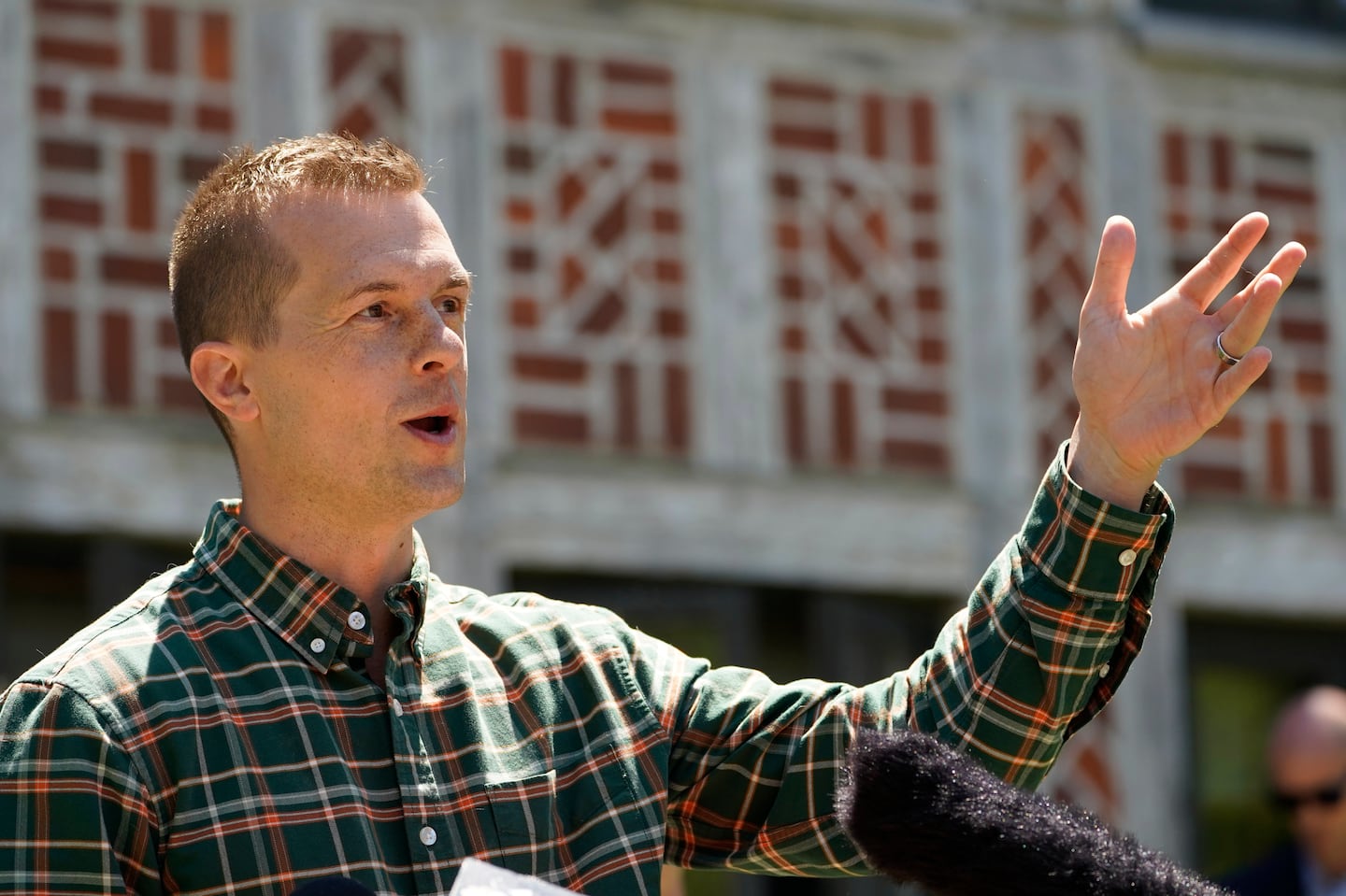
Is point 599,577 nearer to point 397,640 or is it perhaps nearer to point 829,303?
point 829,303

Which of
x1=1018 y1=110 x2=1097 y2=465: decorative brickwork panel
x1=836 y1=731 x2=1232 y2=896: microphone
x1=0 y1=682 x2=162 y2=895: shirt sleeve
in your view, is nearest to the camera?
x1=836 y1=731 x2=1232 y2=896: microphone

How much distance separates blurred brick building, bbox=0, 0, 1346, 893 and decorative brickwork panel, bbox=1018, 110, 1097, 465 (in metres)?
0.01

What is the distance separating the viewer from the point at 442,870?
3049 millimetres

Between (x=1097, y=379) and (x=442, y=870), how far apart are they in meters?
0.94

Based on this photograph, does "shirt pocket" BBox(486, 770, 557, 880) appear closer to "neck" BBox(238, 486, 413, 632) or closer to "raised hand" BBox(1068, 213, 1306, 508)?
"neck" BBox(238, 486, 413, 632)

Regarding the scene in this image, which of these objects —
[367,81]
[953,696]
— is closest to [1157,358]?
[953,696]

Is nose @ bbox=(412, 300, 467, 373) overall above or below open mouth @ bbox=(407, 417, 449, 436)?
above

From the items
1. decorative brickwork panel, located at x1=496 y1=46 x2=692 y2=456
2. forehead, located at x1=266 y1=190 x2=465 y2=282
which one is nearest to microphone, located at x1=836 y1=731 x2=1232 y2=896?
forehead, located at x1=266 y1=190 x2=465 y2=282

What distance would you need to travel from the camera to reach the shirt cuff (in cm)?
308

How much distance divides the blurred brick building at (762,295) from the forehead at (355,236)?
15.9ft

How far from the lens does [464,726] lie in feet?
10.5

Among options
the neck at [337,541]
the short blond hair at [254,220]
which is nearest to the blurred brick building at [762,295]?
the short blond hair at [254,220]

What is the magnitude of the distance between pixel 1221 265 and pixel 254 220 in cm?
119

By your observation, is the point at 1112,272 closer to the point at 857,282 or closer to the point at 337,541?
the point at 337,541
